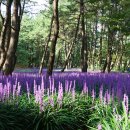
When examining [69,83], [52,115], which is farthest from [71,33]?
[52,115]

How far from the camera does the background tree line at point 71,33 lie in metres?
18.5

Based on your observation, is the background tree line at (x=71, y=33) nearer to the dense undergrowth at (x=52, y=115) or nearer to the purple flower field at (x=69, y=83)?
the purple flower field at (x=69, y=83)

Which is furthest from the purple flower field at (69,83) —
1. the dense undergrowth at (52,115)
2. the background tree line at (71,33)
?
the background tree line at (71,33)

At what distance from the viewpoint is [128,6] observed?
93.2ft

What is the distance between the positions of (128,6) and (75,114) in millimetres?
21827

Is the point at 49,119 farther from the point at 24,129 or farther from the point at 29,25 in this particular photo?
the point at 29,25

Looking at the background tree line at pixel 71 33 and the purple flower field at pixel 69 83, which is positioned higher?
the background tree line at pixel 71 33

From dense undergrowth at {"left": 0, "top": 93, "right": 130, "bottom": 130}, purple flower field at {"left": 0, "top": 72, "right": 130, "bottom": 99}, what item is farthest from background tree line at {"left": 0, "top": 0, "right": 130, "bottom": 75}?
dense undergrowth at {"left": 0, "top": 93, "right": 130, "bottom": 130}

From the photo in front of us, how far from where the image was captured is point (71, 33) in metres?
65.7

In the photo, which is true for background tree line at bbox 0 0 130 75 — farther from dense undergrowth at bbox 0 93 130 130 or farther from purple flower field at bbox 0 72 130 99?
dense undergrowth at bbox 0 93 130 130

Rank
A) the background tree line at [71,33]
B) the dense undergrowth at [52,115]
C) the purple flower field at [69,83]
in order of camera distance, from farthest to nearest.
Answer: the background tree line at [71,33] → the purple flower field at [69,83] → the dense undergrowth at [52,115]

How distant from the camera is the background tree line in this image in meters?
18.5

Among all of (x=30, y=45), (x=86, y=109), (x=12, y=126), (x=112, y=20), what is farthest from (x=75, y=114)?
(x=30, y=45)

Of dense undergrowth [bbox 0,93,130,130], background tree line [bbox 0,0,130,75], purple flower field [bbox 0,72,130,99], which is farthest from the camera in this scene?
background tree line [bbox 0,0,130,75]
